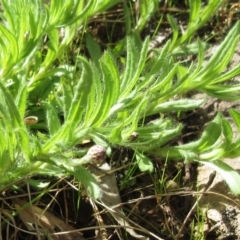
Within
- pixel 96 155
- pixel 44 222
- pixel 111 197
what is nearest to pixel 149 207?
pixel 111 197

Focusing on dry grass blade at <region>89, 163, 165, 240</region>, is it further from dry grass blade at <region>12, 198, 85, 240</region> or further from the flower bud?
the flower bud

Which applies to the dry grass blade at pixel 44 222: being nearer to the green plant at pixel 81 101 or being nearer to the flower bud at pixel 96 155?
the green plant at pixel 81 101

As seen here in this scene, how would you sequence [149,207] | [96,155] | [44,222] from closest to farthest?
[96,155], [44,222], [149,207]

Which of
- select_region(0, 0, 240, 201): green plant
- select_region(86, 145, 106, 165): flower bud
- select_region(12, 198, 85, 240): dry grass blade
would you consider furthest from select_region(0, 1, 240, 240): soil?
select_region(86, 145, 106, 165): flower bud

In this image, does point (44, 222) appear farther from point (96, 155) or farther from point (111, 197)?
point (96, 155)

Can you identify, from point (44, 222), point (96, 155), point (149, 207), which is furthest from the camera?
point (149, 207)

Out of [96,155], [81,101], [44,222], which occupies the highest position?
[81,101]

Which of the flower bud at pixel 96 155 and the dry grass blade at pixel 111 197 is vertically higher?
the flower bud at pixel 96 155

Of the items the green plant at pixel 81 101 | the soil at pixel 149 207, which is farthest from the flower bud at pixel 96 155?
the soil at pixel 149 207

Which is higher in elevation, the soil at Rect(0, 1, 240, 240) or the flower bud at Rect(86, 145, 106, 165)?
the flower bud at Rect(86, 145, 106, 165)

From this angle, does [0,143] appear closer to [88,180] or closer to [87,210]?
[88,180]
